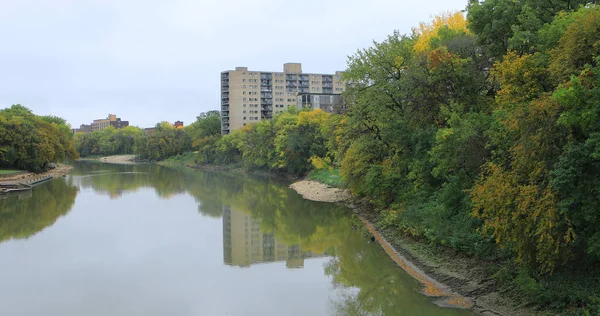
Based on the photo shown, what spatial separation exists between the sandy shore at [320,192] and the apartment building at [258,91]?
68.9 meters

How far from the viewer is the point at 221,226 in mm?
30609

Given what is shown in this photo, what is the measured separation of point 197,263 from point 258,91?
100 metres

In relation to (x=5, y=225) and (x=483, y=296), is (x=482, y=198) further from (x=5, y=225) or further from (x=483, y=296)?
(x=5, y=225)

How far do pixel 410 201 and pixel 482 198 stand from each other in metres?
9.95

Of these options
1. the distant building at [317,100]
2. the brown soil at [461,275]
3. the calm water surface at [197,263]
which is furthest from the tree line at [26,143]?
the distant building at [317,100]

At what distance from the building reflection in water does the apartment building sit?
288 feet

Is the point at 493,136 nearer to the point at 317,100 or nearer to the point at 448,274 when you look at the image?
the point at 448,274

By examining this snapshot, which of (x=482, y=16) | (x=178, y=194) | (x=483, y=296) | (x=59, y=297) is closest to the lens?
(x=483, y=296)

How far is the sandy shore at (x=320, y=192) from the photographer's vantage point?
3876 cm

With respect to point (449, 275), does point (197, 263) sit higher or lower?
lower

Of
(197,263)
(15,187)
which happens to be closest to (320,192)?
(197,263)

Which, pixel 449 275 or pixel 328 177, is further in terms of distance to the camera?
pixel 328 177

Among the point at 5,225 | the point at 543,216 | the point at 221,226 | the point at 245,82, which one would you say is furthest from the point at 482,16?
the point at 245,82

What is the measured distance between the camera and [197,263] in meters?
21.1
